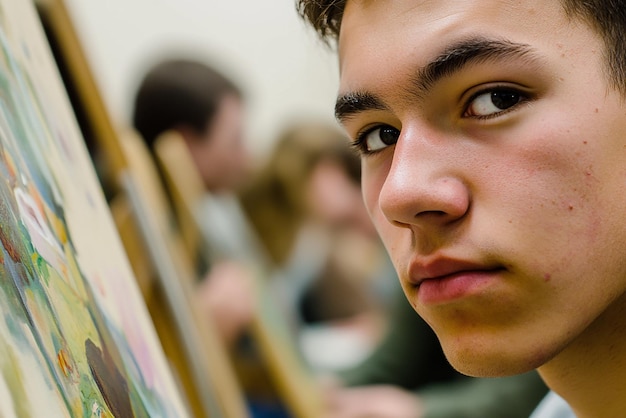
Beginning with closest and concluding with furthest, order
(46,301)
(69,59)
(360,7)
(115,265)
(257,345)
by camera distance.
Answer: (46,301)
(360,7)
(115,265)
(69,59)
(257,345)

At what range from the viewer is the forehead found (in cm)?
62

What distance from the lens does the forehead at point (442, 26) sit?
62cm

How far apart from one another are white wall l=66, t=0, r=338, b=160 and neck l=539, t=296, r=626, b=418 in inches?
103

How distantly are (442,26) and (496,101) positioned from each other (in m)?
0.07

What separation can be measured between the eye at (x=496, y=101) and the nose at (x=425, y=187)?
0.03 metres

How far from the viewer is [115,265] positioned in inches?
31.8

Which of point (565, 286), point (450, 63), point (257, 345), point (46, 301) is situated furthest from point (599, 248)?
point (257, 345)

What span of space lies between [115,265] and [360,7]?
32cm

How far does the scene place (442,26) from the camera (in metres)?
0.63

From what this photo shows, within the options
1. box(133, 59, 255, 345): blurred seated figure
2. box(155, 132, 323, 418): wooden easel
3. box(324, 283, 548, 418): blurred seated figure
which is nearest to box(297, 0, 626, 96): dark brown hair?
box(324, 283, 548, 418): blurred seated figure

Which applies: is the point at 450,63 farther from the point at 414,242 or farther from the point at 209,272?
the point at 209,272

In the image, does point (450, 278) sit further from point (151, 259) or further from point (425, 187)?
point (151, 259)

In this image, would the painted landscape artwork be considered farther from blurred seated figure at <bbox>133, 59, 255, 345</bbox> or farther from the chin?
blurred seated figure at <bbox>133, 59, 255, 345</bbox>

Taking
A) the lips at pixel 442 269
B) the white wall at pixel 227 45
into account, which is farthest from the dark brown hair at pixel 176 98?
the lips at pixel 442 269
